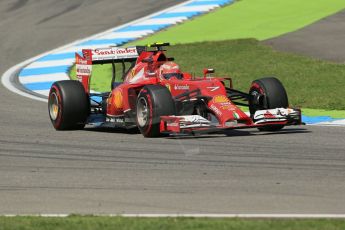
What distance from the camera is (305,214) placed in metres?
7.73

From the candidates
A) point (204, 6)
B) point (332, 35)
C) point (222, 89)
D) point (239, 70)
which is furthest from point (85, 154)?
point (204, 6)

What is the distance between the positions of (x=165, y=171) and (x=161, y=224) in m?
2.84

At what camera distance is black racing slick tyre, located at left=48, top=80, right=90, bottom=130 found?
1401cm

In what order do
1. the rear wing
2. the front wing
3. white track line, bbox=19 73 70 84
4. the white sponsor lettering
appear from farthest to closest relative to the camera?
white track line, bbox=19 73 70 84 < the rear wing < the white sponsor lettering < the front wing

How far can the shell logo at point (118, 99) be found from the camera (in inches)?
545

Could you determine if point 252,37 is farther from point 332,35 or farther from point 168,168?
point 168,168

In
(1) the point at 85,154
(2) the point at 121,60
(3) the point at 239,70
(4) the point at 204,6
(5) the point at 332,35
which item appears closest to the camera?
(1) the point at 85,154

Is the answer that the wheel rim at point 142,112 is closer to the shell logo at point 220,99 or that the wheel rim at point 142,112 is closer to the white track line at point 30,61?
the shell logo at point 220,99

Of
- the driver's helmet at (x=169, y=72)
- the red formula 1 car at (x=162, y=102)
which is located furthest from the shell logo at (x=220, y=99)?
the driver's helmet at (x=169, y=72)

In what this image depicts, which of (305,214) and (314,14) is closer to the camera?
(305,214)

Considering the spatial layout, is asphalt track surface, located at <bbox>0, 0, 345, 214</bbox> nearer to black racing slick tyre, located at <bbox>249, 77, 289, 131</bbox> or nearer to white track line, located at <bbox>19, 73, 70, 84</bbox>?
black racing slick tyre, located at <bbox>249, 77, 289, 131</bbox>

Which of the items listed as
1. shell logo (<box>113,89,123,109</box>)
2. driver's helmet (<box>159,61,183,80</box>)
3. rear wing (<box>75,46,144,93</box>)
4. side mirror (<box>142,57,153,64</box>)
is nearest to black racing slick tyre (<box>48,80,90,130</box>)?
shell logo (<box>113,89,123,109</box>)

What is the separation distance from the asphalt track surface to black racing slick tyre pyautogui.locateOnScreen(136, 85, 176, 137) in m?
0.18

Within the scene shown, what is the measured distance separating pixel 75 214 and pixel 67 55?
15.6 metres
